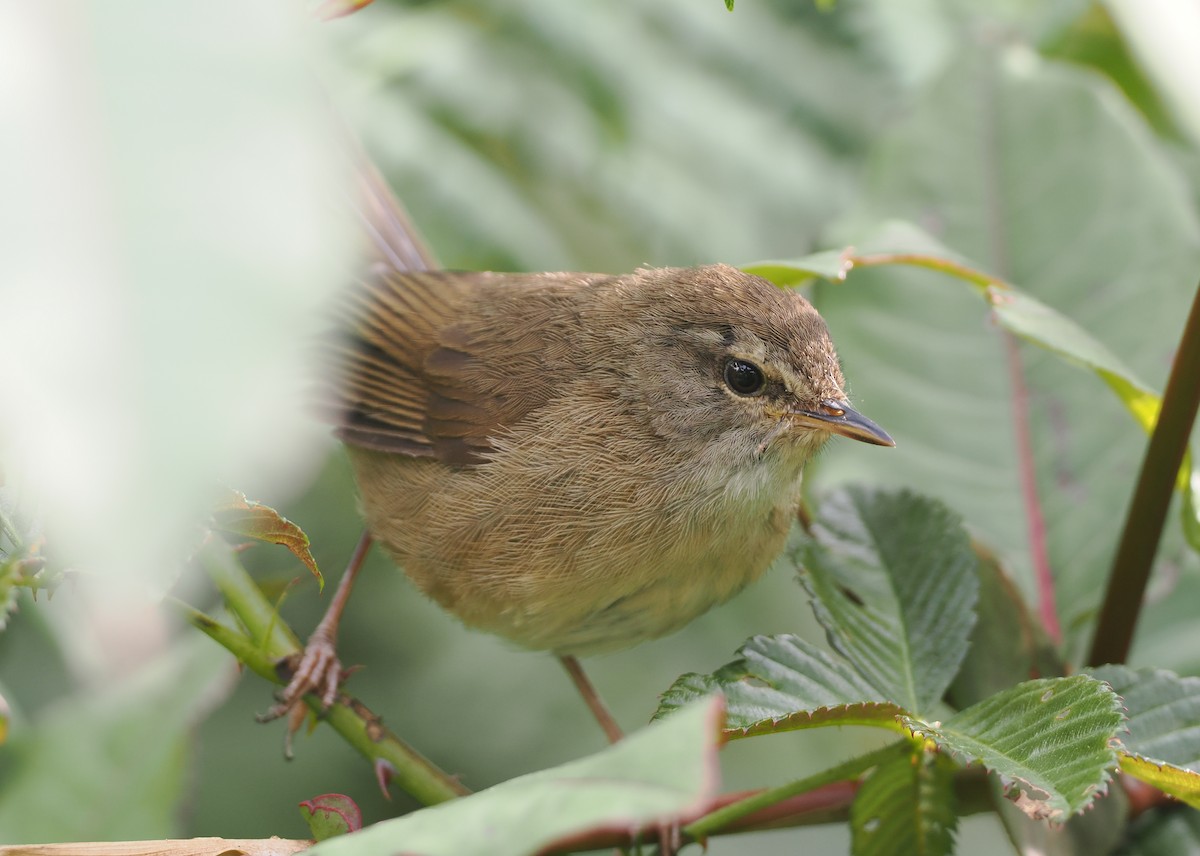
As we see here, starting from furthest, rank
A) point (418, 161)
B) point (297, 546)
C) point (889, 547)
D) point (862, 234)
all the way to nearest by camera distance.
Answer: point (418, 161) → point (862, 234) → point (889, 547) → point (297, 546)

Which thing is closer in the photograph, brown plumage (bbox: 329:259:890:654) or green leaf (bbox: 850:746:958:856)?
green leaf (bbox: 850:746:958:856)

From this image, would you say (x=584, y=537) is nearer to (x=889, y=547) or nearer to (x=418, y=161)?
(x=889, y=547)

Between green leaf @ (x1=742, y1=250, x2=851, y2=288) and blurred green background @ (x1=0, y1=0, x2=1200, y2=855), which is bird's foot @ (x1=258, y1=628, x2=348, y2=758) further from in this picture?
green leaf @ (x1=742, y1=250, x2=851, y2=288)

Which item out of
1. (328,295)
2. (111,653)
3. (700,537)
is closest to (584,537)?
(700,537)

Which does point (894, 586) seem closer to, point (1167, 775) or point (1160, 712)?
point (1160, 712)

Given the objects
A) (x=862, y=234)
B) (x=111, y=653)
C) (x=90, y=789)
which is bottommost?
(x=90, y=789)

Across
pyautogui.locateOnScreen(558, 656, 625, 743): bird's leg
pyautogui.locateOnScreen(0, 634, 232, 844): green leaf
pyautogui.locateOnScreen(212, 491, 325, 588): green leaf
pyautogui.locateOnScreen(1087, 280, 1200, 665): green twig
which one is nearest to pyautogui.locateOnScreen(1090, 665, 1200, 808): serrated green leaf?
pyautogui.locateOnScreen(1087, 280, 1200, 665): green twig
